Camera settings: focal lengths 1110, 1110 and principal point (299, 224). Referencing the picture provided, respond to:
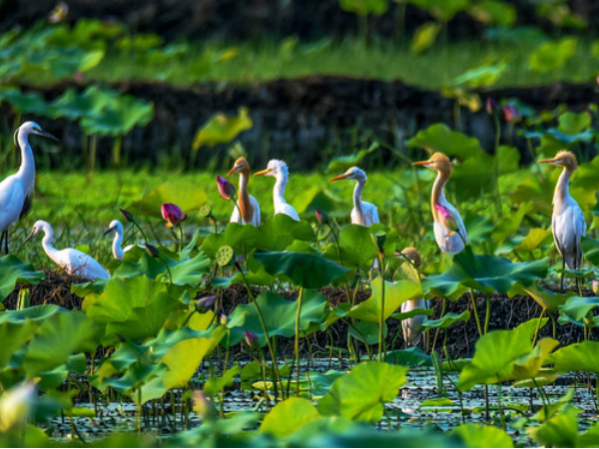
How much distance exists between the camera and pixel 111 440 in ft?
5.60

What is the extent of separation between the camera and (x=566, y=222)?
4234mm

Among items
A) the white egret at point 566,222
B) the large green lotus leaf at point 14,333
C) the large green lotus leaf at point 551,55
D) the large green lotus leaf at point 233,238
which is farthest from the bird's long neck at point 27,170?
the large green lotus leaf at point 551,55

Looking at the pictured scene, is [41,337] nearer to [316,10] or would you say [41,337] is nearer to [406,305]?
[406,305]

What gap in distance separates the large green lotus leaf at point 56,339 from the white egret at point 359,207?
2497 mm

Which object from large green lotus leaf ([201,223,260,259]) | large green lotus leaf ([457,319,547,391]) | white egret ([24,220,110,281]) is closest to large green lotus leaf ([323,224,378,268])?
large green lotus leaf ([201,223,260,259])

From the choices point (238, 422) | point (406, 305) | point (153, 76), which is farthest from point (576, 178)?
point (153, 76)

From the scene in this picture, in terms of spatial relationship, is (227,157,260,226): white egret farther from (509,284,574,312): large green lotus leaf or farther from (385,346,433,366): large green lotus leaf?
(509,284,574,312): large green lotus leaf

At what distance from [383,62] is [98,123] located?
4.65m

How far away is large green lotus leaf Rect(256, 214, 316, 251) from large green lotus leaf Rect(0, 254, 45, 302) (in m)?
0.63

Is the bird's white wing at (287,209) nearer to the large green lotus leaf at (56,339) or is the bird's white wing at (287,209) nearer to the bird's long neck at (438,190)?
the bird's long neck at (438,190)

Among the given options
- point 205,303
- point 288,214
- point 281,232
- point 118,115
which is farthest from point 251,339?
point 118,115

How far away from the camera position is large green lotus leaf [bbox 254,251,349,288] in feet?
8.75

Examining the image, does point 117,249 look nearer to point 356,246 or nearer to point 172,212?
point 172,212

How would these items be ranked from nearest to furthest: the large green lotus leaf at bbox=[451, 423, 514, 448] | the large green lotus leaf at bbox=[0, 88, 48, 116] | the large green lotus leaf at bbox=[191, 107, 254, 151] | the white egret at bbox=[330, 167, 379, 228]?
the large green lotus leaf at bbox=[451, 423, 514, 448] → the white egret at bbox=[330, 167, 379, 228] → the large green lotus leaf at bbox=[0, 88, 48, 116] → the large green lotus leaf at bbox=[191, 107, 254, 151]
